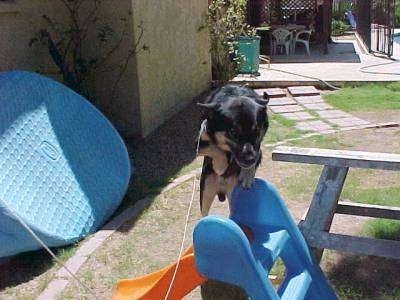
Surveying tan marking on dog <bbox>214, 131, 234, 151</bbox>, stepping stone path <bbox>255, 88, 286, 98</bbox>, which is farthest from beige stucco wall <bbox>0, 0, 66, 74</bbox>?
Result: stepping stone path <bbox>255, 88, 286, 98</bbox>

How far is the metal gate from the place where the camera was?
1330cm

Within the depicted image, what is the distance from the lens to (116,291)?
328 centimetres

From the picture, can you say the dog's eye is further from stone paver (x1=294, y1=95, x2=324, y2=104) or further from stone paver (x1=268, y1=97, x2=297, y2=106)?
stone paver (x1=294, y1=95, x2=324, y2=104)

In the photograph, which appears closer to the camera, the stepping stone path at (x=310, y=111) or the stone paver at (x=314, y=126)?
→ the stone paver at (x=314, y=126)

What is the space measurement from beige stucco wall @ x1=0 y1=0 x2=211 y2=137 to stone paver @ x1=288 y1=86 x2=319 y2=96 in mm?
1785

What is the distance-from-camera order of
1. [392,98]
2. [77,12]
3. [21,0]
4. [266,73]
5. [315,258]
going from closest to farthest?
1. [315,258]
2. [21,0]
3. [77,12]
4. [392,98]
5. [266,73]

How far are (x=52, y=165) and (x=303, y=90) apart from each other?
546cm

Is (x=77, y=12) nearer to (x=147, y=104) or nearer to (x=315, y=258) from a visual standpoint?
(x=147, y=104)

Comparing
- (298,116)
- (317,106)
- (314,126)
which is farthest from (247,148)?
(317,106)

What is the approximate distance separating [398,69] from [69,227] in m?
8.46

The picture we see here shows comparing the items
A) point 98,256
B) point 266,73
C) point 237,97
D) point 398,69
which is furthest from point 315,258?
point 398,69

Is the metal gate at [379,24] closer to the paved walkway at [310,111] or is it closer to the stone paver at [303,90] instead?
the stone paver at [303,90]

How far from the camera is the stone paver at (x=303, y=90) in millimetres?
8844

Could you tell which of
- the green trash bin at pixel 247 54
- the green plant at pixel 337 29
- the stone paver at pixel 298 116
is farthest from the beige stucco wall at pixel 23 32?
the green plant at pixel 337 29
